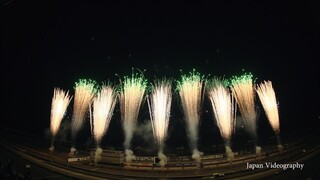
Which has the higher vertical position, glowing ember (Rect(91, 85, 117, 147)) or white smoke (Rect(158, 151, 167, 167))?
glowing ember (Rect(91, 85, 117, 147))

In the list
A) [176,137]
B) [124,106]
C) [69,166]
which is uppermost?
[124,106]

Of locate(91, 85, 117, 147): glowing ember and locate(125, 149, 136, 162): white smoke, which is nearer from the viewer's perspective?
locate(91, 85, 117, 147): glowing ember

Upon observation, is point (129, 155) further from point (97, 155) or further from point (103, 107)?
point (103, 107)

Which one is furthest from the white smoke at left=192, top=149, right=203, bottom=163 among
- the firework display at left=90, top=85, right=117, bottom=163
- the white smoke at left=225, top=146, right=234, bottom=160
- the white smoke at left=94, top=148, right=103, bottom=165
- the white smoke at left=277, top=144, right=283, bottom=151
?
the firework display at left=90, top=85, right=117, bottom=163

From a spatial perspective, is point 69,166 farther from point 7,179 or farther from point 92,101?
point 7,179

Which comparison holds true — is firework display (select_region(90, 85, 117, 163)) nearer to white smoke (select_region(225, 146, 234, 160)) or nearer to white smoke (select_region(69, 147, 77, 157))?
white smoke (select_region(69, 147, 77, 157))

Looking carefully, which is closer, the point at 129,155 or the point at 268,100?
the point at 268,100

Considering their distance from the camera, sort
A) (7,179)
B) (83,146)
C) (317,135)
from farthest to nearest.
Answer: (83,146) < (317,135) < (7,179)

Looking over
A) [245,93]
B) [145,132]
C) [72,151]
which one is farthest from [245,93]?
[72,151]

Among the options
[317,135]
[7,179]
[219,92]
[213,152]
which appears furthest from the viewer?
[213,152]

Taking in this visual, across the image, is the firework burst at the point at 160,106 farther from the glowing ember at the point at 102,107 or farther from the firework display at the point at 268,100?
the firework display at the point at 268,100

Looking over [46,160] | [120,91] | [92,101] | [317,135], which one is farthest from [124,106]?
[317,135]
